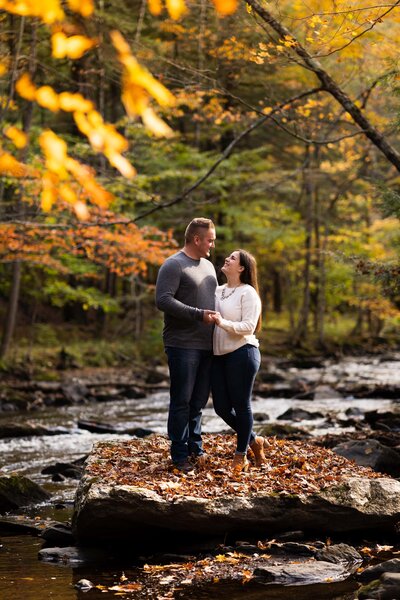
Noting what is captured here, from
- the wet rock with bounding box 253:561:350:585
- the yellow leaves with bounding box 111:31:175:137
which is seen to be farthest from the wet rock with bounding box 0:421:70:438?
the yellow leaves with bounding box 111:31:175:137

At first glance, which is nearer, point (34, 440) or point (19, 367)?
point (34, 440)

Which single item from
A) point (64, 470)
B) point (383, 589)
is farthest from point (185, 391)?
point (64, 470)

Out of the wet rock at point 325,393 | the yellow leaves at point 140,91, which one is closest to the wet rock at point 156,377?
the wet rock at point 325,393

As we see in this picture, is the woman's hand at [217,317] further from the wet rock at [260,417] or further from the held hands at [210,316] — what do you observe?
the wet rock at [260,417]

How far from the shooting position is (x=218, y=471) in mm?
7602

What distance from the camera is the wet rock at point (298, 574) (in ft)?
19.3

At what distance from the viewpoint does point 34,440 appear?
1293 cm

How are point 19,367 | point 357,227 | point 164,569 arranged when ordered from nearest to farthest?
point 164,569 → point 19,367 → point 357,227

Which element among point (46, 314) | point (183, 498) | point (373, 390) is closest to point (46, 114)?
point (46, 314)

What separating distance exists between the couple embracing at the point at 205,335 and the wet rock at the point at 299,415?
7835 mm

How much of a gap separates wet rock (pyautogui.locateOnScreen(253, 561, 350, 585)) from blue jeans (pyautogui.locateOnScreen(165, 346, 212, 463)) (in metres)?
1.82

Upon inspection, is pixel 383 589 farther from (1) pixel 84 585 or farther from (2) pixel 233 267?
(2) pixel 233 267

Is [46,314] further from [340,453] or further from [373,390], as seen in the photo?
[340,453]

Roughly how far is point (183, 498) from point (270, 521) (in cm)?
80
